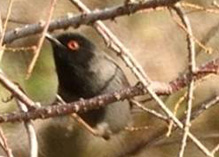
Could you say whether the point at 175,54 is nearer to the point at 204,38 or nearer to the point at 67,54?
the point at 204,38

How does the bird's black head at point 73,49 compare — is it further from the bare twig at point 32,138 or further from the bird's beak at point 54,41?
the bare twig at point 32,138

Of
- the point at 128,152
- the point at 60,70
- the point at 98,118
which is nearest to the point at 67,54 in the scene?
the point at 60,70

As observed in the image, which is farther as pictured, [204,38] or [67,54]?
[204,38]

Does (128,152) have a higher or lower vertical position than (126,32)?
lower

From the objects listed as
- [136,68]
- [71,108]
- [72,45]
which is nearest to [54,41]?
[72,45]

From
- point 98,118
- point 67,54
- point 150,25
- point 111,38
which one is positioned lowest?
point 111,38

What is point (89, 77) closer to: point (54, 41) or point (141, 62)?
point (54, 41)

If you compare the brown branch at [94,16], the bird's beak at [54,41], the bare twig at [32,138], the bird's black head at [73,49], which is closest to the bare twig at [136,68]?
the brown branch at [94,16]

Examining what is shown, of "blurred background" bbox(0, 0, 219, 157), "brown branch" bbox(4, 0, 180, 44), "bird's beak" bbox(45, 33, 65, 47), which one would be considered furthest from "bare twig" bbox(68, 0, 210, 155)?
"blurred background" bbox(0, 0, 219, 157)
